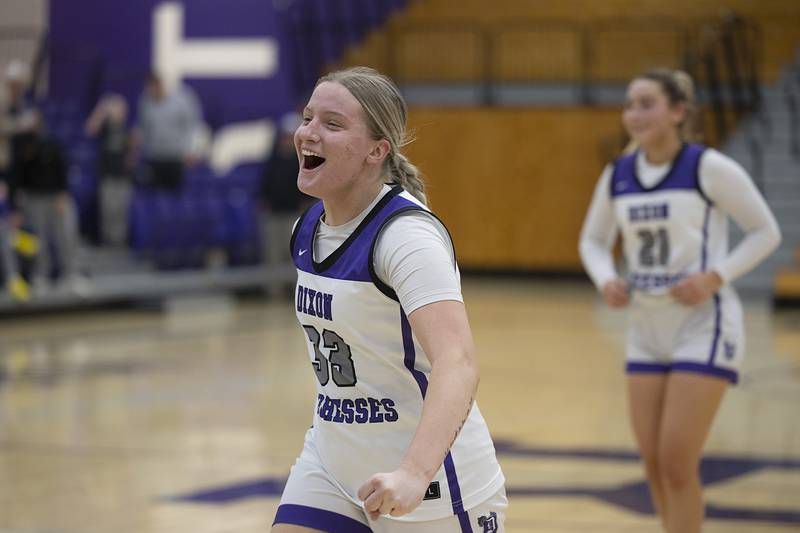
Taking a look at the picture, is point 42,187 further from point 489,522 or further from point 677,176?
point 489,522

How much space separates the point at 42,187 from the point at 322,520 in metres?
11.7

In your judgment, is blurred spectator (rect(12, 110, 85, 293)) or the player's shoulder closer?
the player's shoulder

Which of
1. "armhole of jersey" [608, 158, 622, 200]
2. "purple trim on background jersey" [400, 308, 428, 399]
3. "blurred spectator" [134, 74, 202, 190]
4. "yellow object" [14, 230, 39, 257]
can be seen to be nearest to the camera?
"purple trim on background jersey" [400, 308, 428, 399]

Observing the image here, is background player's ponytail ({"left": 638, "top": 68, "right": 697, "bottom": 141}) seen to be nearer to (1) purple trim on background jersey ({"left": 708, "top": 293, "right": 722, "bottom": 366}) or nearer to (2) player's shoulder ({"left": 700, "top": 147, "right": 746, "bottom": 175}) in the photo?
(2) player's shoulder ({"left": 700, "top": 147, "right": 746, "bottom": 175})

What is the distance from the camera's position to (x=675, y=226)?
5090 mm

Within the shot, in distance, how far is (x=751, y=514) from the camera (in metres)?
6.13

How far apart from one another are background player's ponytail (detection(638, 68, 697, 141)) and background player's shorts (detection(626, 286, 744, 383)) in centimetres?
62

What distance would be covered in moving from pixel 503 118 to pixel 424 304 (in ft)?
58.8

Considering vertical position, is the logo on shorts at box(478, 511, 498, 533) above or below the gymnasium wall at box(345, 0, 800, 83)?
below

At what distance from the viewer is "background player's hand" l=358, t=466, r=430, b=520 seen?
2.45 meters

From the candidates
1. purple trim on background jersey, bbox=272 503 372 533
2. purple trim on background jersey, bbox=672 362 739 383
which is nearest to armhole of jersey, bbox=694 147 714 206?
purple trim on background jersey, bbox=672 362 739 383

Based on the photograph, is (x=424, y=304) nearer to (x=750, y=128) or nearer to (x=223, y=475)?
(x=223, y=475)

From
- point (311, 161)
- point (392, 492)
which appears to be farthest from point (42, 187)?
point (392, 492)

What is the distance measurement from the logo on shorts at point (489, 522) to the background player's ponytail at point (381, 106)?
0.75 m
